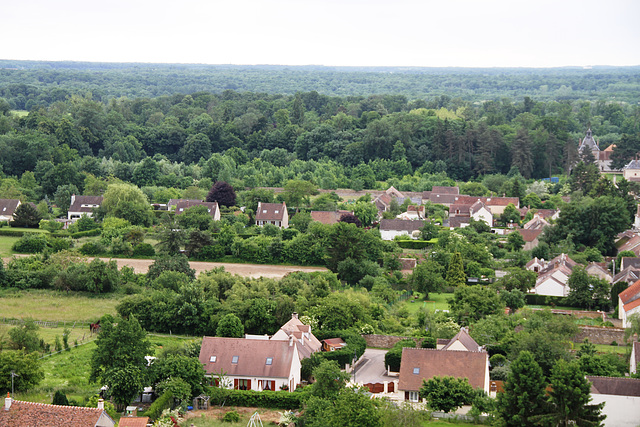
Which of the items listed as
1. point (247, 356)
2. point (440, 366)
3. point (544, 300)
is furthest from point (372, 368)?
point (544, 300)

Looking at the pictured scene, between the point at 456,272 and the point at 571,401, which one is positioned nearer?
the point at 571,401

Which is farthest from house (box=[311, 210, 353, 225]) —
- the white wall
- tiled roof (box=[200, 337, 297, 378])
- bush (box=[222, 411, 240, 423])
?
the white wall

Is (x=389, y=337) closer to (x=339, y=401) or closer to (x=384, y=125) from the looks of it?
(x=339, y=401)

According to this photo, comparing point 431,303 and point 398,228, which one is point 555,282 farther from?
point 398,228

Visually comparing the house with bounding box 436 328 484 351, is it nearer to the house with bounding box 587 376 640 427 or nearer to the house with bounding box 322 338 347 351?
the house with bounding box 322 338 347 351

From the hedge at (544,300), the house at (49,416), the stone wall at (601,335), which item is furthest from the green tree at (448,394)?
the hedge at (544,300)

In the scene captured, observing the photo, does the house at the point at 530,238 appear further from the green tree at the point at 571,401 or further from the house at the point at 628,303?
the green tree at the point at 571,401
